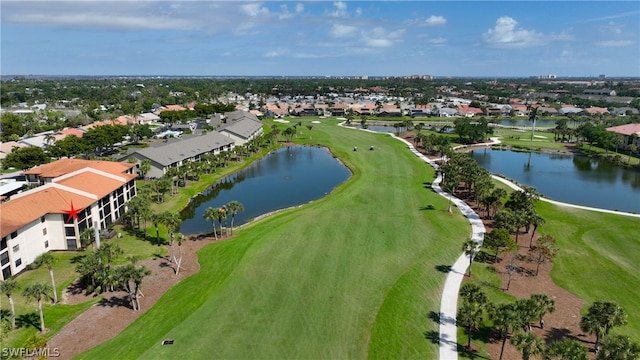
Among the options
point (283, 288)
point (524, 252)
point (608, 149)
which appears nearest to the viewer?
point (283, 288)

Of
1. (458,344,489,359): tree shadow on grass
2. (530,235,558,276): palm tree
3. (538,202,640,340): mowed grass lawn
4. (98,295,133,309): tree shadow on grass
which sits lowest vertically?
(458,344,489,359): tree shadow on grass

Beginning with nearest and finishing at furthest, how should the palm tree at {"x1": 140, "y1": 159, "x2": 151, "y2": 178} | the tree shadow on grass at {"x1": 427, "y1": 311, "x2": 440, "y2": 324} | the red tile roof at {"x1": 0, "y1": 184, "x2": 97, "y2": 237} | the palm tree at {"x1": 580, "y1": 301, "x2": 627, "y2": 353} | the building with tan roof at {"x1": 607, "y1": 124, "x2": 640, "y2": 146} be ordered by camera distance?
the palm tree at {"x1": 580, "y1": 301, "x2": 627, "y2": 353}
the tree shadow on grass at {"x1": 427, "y1": 311, "x2": 440, "y2": 324}
the red tile roof at {"x1": 0, "y1": 184, "x2": 97, "y2": 237}
the palm tree at {"x1": 140, "y1": 159, "x2": 151, "y2": 178}
the building with tan roof at {"x1": 607, "y1": 124, "x2": 640, "y2": 146}

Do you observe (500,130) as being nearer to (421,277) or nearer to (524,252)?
(524,252)

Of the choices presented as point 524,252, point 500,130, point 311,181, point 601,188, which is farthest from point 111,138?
point 500,130

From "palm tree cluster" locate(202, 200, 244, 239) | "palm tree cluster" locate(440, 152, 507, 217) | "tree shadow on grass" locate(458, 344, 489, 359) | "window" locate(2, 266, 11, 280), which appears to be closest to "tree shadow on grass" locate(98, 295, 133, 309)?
"window" locate(2, 266, 11, 280)

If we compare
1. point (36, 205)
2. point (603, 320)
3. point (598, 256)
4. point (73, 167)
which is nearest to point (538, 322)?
point (603, 320)

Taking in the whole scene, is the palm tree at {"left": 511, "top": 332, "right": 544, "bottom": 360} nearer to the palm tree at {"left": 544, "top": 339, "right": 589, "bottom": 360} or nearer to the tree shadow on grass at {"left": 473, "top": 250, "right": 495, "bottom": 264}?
the palm tree at {"left": 544, "top": 339, "right": 589, "bottom": 360}
